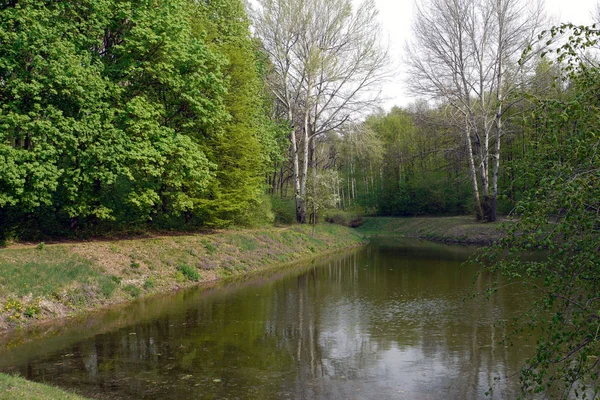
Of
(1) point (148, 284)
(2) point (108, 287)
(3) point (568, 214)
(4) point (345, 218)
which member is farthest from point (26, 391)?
(4) point (345, 218)

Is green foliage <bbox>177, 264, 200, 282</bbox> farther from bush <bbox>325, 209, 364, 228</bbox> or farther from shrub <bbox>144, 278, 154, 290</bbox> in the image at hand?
bush <bbox>325, 209, 364, 228</bbox>

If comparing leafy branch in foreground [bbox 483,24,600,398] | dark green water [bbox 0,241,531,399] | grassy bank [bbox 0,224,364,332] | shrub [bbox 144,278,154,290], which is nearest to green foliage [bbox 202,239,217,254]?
grassy bank [bbox 0,224,364,332]

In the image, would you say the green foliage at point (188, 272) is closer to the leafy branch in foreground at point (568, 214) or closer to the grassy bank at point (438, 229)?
the leafy branch in foreground at point (568, 214)

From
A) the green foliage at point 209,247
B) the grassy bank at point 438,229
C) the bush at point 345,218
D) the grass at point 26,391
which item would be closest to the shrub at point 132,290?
the green foliage at point 209,247

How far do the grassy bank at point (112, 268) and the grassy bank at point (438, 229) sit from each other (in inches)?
681

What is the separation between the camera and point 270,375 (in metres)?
10.3

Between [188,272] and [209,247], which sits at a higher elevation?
[209,247]

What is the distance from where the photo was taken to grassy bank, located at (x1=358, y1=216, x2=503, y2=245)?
39.5m

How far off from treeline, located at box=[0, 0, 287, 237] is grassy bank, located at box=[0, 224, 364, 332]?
5.39 feet

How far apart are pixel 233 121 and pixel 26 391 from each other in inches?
885

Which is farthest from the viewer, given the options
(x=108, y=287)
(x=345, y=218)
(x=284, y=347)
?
(x=345, y=218)

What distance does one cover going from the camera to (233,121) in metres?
29.1

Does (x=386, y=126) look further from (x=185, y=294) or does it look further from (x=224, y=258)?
(x=185, y=294)

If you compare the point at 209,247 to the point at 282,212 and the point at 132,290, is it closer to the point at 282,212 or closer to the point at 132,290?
the point at 132,290
